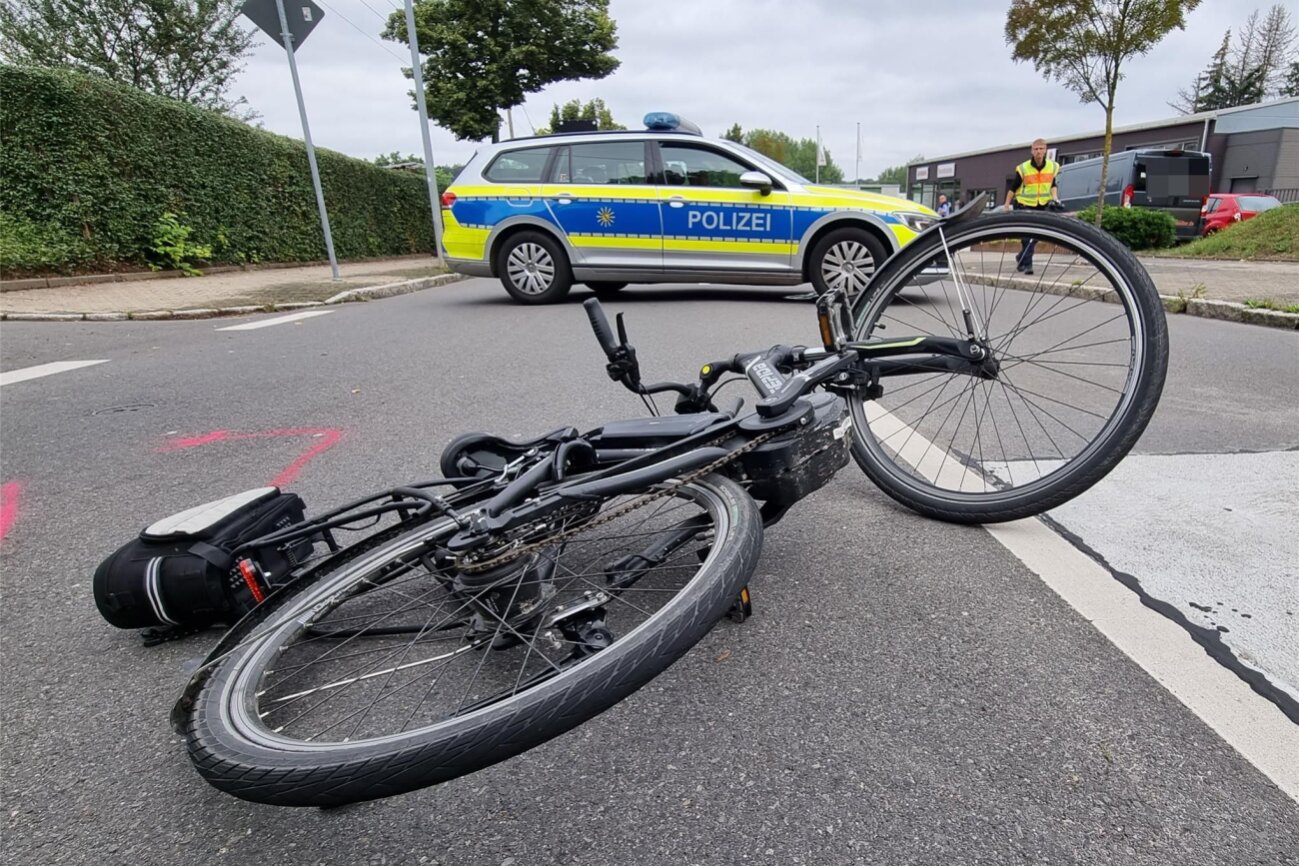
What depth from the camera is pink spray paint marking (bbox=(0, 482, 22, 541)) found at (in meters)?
2.46

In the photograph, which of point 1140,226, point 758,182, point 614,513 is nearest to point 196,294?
point 758,182

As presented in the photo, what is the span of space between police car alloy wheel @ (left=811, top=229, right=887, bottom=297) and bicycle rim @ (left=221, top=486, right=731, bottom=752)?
6.24 metres

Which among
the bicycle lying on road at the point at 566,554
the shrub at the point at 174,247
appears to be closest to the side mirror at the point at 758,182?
the bicycle lying on road at the point at 566,554

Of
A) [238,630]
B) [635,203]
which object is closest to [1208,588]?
[238,630]

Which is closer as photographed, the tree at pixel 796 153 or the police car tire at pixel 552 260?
the police car tire at pixel 552 260

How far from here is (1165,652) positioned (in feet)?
5.17

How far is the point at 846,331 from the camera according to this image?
2.49m

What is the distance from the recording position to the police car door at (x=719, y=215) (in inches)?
294

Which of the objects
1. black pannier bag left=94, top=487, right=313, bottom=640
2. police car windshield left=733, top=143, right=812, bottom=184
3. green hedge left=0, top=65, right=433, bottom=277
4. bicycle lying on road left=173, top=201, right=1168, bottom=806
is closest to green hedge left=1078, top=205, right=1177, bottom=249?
police car windshield left=733, top=143, right=812, bottom=184

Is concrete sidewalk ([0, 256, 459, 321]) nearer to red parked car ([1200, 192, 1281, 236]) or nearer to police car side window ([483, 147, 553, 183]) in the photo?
police car side window ([483, 147, 553, 183])

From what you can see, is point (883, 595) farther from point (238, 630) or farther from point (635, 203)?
point (635, 203)

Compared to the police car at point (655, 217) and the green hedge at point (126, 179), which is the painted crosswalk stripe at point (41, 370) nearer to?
the police car at point (655, 217)

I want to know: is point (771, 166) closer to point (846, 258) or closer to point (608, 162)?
point (846, 258)

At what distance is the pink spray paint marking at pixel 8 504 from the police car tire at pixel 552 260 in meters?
5.76
